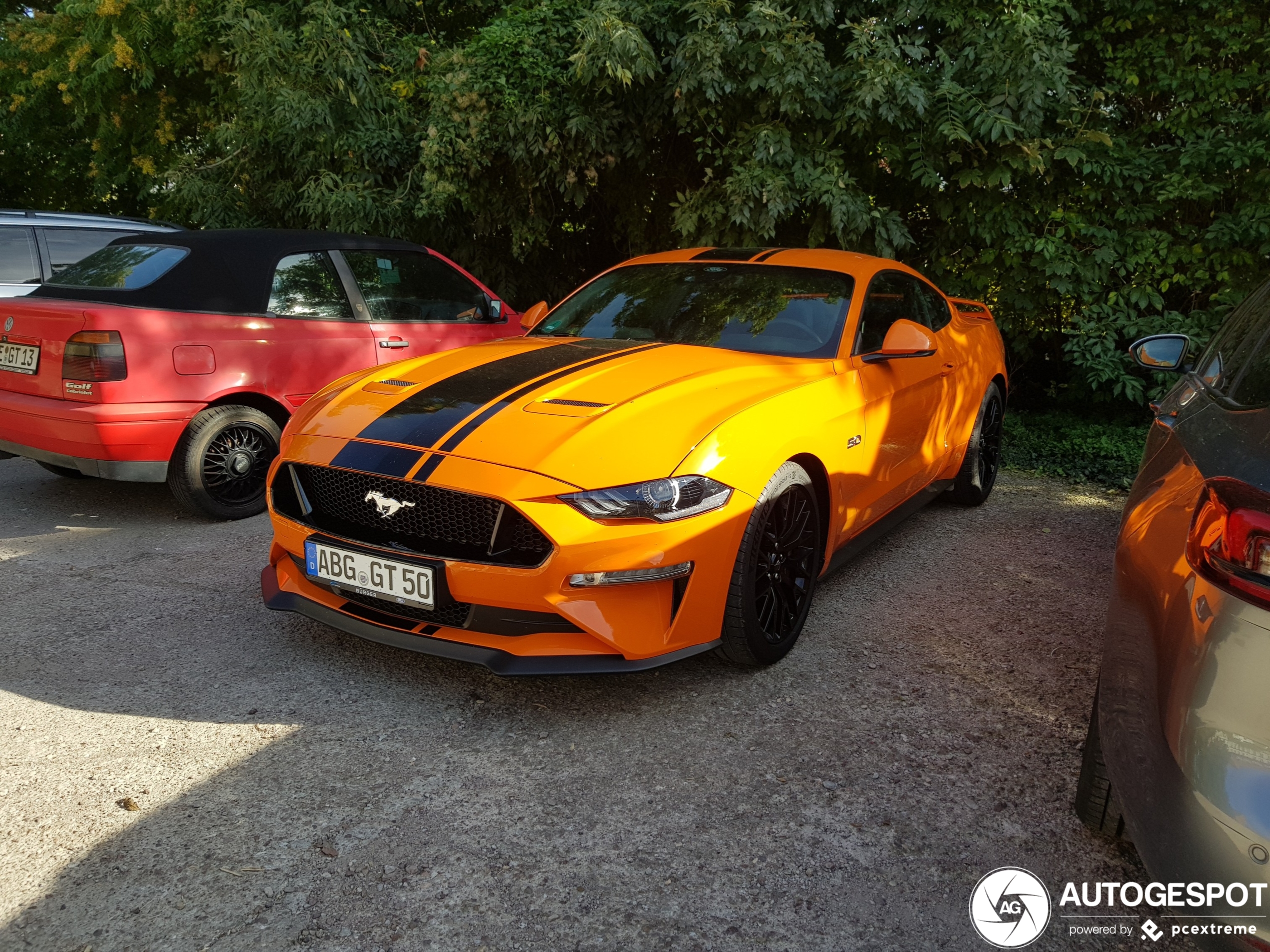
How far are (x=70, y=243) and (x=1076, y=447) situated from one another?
8063 mm

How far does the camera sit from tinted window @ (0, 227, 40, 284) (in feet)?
24.1

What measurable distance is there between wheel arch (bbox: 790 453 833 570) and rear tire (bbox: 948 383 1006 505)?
216 centimetres

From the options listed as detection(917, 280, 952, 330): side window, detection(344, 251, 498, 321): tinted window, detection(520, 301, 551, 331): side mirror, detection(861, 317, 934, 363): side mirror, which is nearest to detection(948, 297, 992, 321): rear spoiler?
detection(917, 280, 952, 330): side window

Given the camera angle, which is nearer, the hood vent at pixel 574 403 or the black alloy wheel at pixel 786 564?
the hood vent at pixel 574 403

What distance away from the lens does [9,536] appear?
15.9ft

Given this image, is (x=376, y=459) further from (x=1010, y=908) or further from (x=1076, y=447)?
(x=1076, y=447)

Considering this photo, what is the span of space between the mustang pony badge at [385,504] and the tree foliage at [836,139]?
15.0 ft

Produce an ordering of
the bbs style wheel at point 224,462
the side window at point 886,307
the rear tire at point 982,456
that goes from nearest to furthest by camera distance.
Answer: the side window at point 886,307, the bbs style wheel at point 224,462, the rear tire at point 982,456

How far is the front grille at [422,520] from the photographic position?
2.94m

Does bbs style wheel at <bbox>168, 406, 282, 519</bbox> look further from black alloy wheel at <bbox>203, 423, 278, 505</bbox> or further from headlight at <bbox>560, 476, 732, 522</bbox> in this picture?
headlight at <bbox>560, 476, 732, 522</bbox>

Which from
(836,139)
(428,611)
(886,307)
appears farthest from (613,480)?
(836,139)

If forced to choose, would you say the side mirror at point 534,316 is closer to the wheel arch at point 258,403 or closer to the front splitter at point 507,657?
the wheel arch at point 258,403

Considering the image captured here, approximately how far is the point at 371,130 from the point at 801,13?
3.95 meters

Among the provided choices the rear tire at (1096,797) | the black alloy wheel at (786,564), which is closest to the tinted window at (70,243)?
the black alloy wheel at (786,564)
